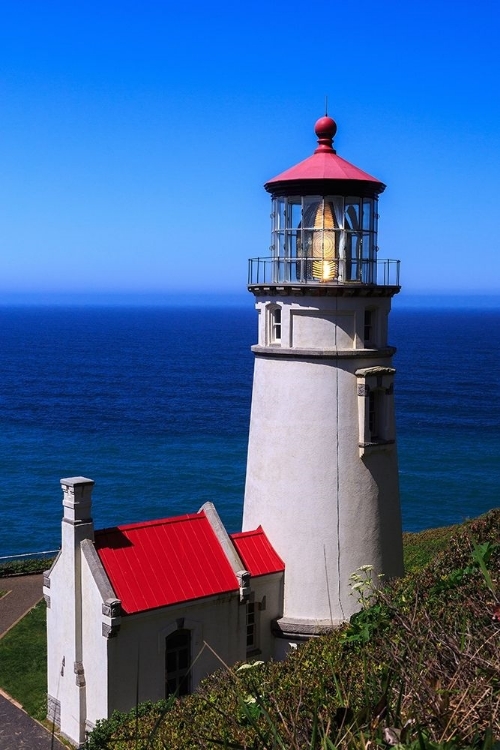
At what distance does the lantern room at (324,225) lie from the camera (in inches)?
593

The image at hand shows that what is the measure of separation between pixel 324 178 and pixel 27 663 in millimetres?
11638

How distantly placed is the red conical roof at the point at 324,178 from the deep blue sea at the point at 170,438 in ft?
70.8

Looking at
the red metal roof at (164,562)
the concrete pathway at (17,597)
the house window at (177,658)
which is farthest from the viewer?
the concrete pathway at (17,597)

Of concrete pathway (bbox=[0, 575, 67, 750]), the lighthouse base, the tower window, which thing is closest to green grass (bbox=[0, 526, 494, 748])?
concrete pathway (bbox=[0, 575, 67, 750])

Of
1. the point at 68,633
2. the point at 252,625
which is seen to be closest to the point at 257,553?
the point at 252,625

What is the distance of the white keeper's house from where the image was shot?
14461 mm

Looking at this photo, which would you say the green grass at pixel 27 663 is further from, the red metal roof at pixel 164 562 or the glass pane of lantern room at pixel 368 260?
the glass pane of lantern room at pixel 368 260

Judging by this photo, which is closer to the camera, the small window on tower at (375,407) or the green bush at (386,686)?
the green bush at (386,686)

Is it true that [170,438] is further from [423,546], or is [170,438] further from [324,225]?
[324,225]

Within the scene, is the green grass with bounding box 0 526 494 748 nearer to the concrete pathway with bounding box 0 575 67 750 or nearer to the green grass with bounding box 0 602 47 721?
the green grass with bounding box 0 602 47 721

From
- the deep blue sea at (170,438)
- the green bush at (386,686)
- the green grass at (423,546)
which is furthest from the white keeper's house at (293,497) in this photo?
the deep blue sea at (170,438)

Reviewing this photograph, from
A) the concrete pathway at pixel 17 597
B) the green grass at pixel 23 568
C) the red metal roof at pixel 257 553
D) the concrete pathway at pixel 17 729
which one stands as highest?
the red metal roof at pixel 257 553

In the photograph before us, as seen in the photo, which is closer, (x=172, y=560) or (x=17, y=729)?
(x=172, y=560)

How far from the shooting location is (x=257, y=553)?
1559 centimetres
